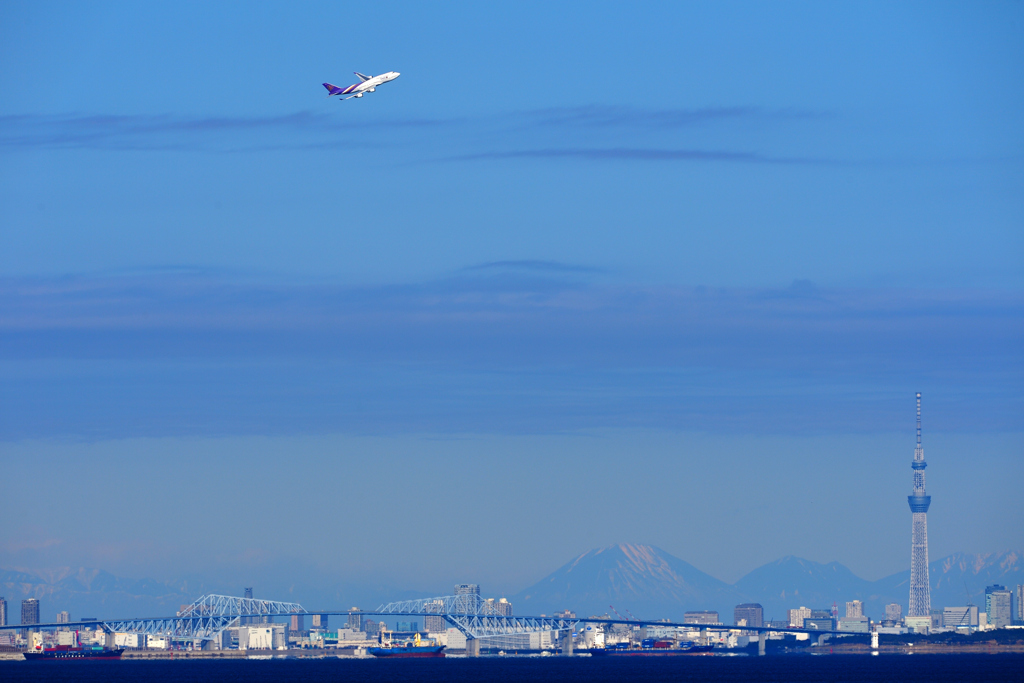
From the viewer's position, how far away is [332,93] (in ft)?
613

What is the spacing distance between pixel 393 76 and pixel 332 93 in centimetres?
779

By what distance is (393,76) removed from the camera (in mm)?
185000
